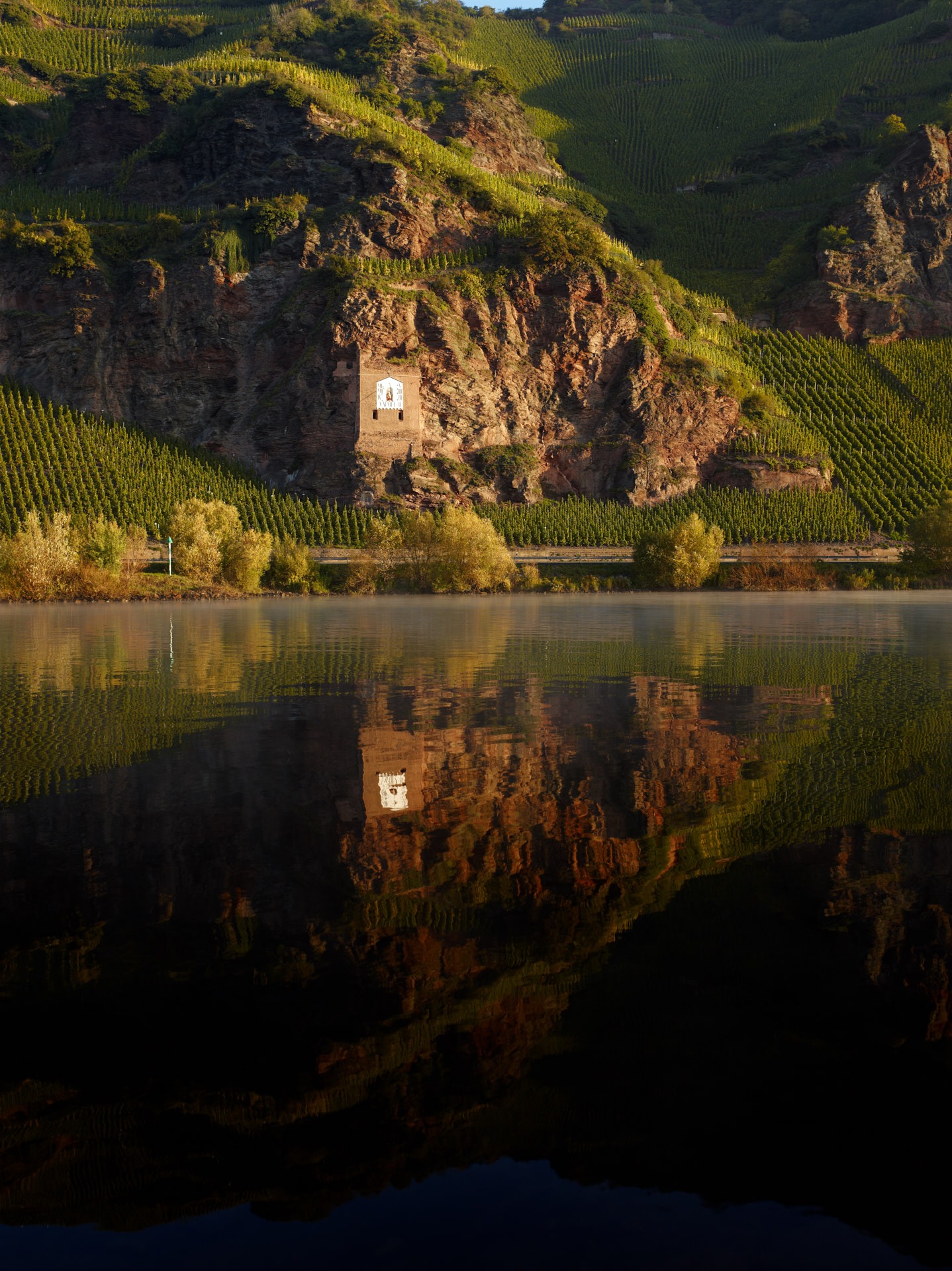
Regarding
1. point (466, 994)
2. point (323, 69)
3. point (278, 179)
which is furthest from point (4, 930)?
point (323, 69)

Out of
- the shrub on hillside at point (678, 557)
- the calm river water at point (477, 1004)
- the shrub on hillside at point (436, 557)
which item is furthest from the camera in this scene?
the shrub on hillside at point (678, 557)

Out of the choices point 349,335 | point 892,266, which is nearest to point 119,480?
point 349,335

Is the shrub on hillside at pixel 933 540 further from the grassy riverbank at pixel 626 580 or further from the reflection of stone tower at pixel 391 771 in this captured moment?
the reflection of stone tower at pixel 391 771

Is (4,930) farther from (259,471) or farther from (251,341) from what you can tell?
(251,341)

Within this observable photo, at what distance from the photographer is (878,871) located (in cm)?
512

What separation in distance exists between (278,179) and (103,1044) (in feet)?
350

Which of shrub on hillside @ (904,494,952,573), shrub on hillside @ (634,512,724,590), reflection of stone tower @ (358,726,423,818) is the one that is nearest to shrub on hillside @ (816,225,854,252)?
shrub on hillside @ (904,494,952,573)

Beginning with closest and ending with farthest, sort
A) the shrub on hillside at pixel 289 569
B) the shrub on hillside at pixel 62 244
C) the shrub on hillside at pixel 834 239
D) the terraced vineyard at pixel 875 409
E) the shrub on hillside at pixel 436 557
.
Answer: the shrub on hillside at pixel 436 557
the shrub on hillside at pixel 289 569
the shrub on hillside at pixel 62 244
the terraced vineyard at pixel 875 409
the shrub on hillside at pixel 834 239

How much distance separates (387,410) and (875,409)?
5404 cm

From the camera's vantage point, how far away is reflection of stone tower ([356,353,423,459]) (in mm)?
82438

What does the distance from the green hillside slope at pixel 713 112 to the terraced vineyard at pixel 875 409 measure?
16.4 metres

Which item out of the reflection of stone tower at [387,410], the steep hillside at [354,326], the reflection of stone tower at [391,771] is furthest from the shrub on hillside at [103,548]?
the reflection of stone tower at [391,771]

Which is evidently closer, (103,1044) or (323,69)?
(103,1044)

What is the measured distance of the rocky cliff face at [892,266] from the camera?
10969cm
